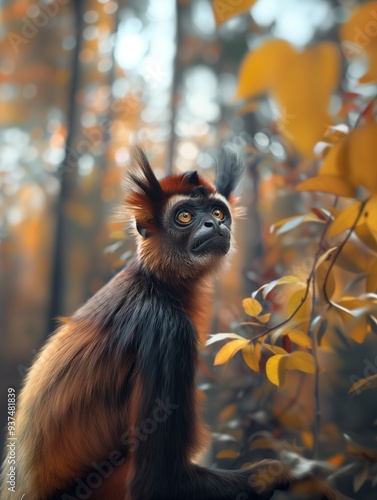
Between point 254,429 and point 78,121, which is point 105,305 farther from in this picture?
point 78,121

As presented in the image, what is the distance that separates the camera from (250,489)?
1.27m

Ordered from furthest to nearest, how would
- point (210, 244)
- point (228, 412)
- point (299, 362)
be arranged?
point (228, 412)
point (210, 244)
point (299, 362)

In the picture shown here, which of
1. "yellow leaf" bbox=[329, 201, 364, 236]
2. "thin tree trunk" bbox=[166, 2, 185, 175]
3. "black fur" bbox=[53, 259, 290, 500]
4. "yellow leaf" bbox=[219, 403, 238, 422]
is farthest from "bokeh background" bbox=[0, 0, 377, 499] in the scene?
"yellow leaf" bbox=[329, 201, 364, 236]

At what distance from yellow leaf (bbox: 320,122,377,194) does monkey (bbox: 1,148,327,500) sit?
0.96m

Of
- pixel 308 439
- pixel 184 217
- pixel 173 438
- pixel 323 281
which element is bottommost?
pixel 308 439

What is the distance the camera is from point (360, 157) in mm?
418

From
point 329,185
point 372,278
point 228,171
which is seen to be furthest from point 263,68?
point 228,171

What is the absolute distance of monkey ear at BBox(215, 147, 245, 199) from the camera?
5.62ft

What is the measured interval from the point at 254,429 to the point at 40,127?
7.18 feet

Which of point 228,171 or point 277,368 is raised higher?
point 228,171

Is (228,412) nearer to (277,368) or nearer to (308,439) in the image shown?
(308,439)

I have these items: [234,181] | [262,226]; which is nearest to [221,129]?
[262,226]

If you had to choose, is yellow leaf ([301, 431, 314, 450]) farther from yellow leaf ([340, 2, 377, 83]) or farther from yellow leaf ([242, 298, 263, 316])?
yellow leaf ([340, 2, 377, 83])

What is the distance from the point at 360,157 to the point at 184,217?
3.70 ft
